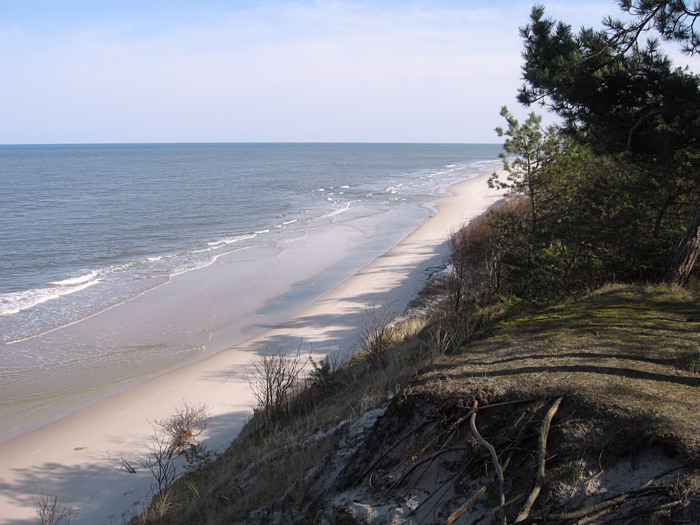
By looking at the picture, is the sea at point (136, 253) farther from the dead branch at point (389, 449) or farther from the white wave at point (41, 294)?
the dead branch at point (389, 449)

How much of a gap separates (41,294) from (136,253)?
6379 mm

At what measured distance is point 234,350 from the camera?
41.6 feet

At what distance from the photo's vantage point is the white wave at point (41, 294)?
1656 centimetres

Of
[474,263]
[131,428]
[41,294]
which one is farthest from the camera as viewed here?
[41,294]

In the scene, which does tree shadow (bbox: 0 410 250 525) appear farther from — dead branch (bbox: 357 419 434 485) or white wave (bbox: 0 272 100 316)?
white wave (bbox: 0 272 100 316)

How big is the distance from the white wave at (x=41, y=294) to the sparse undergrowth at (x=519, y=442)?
13.4 meters

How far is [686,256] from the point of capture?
24.0ft

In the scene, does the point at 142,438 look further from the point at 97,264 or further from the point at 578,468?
the point at 97,264

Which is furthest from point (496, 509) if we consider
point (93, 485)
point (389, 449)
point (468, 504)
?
point (93, 485)

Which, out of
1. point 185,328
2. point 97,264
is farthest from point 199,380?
point 97,264

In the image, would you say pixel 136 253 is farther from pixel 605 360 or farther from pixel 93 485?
pixel 605 360

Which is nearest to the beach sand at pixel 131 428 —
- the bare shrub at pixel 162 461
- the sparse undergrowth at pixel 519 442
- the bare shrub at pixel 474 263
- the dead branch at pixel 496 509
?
the bare shrub at pixel 162 461

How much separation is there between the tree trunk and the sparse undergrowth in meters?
0.96

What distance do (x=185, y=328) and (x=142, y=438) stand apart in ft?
19.1
